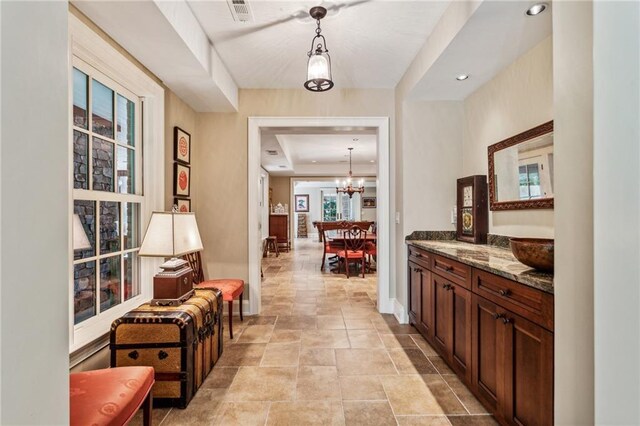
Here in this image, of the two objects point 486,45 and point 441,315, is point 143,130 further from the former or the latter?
point 441,315

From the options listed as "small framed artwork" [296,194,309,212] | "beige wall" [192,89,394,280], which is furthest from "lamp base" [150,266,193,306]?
"small framed artwork" [296,194,309,212]

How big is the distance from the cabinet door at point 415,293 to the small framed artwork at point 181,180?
2402mm

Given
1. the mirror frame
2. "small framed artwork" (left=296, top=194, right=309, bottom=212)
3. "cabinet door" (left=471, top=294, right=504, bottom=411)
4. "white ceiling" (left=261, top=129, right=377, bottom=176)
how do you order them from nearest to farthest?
1. "cabinet door" (left=471, top=294, right=504, bottom=411)
2. the mirror frame
3. "white ceiling" (left=261, top=129, right=377, bottom=176)
4. "small framed artwork" (left=296, top=194, right=309, bottom=212)

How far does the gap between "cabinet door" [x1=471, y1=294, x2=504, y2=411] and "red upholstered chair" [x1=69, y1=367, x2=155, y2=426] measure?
1742mm

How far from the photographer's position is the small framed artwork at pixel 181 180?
2992 millimetres

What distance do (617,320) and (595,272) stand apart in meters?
0.12

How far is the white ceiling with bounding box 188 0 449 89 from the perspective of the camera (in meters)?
2.16

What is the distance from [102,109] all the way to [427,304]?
9.54ft

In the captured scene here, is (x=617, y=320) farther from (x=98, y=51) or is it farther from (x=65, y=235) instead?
(x=98, y=51)

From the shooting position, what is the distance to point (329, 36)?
251 centimetres

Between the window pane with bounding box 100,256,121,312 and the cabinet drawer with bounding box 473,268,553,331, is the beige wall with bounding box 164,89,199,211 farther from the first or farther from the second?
the cabinet drawer with bounding box 473,268,553,331

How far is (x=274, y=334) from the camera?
302 cm

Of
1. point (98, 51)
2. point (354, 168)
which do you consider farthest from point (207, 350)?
point (354, 168)

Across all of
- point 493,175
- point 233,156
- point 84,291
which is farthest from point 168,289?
point 493,175
